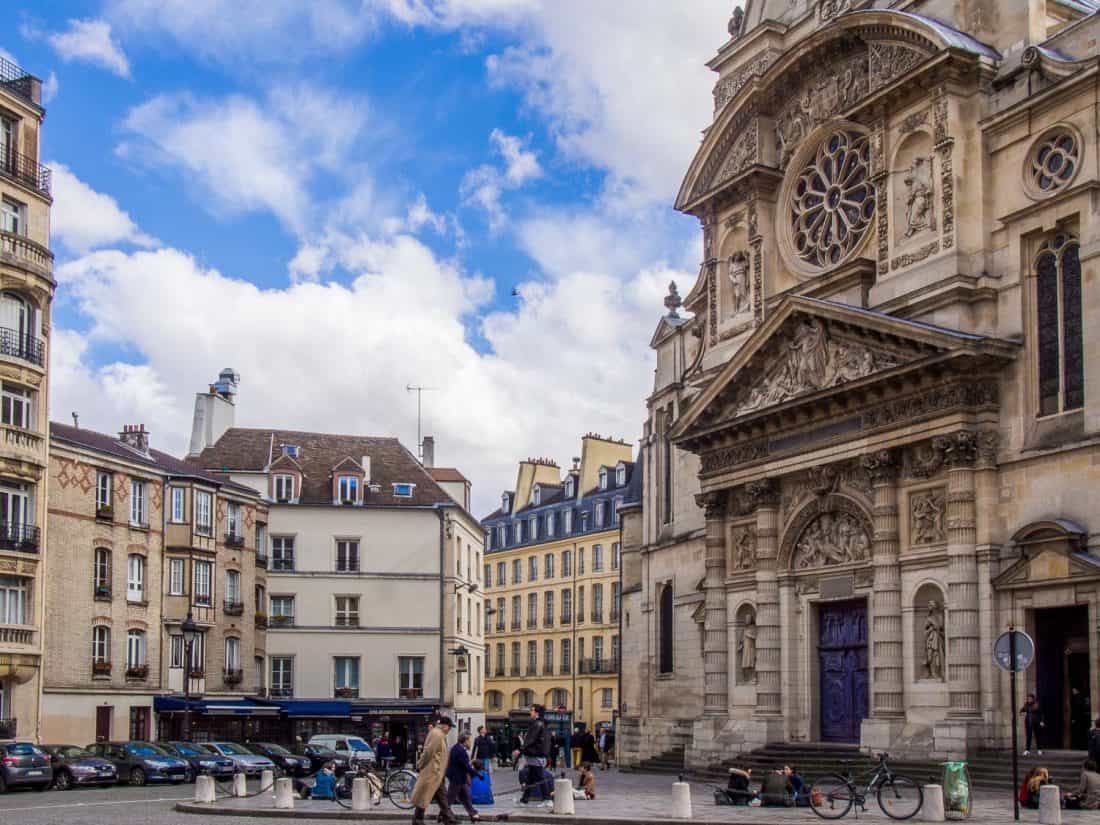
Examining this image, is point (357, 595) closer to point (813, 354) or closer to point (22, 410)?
point (22, 410)

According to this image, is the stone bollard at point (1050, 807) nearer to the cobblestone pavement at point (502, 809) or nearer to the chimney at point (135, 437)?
the cobblestone pavement at point (502, 809)

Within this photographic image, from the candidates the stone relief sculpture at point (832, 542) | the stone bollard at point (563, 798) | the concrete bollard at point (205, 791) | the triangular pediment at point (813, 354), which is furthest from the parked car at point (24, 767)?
the stone relief sculpture at point (832, 542)

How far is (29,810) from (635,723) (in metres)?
21.2

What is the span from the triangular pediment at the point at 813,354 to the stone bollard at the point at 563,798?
11.8 m

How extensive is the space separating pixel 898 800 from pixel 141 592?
101 feet

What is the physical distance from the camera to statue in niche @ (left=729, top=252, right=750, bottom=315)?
40.3 meters

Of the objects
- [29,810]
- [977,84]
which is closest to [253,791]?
[29,810]

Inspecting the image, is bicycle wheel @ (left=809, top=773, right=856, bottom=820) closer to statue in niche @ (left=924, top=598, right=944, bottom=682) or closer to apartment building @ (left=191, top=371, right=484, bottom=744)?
statue in niche @ (left=924, top=598, right=944, bottom=682)

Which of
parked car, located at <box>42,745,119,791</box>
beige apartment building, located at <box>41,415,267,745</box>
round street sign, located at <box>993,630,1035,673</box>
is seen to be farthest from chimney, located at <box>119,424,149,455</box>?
round street sign, located at <box>993,630,1035,673</box>

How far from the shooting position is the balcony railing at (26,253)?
4262 centimetres

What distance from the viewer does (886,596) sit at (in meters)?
33.1

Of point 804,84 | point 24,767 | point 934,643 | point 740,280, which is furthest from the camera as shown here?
point 740,280

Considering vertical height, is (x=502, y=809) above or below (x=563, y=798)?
below

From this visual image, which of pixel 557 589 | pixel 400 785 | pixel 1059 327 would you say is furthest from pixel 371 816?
pixel 557 589
